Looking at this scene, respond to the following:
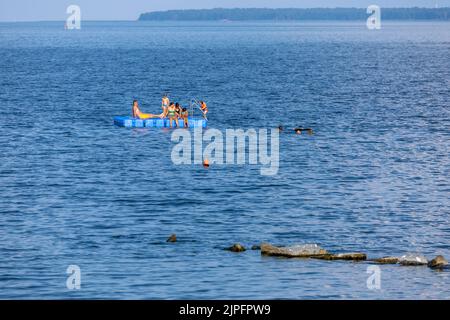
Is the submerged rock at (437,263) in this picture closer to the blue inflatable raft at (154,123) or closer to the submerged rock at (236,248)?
the submerged rock at (236,248)

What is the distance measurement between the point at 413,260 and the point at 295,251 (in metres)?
4.47

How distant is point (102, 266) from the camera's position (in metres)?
38.3

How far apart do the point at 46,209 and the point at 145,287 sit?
15.3 meters

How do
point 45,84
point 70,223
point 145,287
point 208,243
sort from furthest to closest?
point 45,84 < point 70,223 < point 208,243 < point 145,287

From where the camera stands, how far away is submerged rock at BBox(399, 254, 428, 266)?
38250 mm

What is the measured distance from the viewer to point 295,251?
3938 centimetres

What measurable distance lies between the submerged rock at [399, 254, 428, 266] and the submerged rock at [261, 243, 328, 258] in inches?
117

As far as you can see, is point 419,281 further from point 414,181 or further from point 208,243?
point 414,181

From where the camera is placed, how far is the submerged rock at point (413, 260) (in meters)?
38.2

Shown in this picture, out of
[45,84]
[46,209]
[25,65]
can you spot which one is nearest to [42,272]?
[46,209]

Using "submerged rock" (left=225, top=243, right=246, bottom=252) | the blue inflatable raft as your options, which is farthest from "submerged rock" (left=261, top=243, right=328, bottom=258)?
the blue inflatable raft

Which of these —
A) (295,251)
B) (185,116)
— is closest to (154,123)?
(185,116)

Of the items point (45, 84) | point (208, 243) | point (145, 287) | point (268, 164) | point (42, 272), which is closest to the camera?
point (145, 287)

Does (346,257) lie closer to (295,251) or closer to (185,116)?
(295,251)
